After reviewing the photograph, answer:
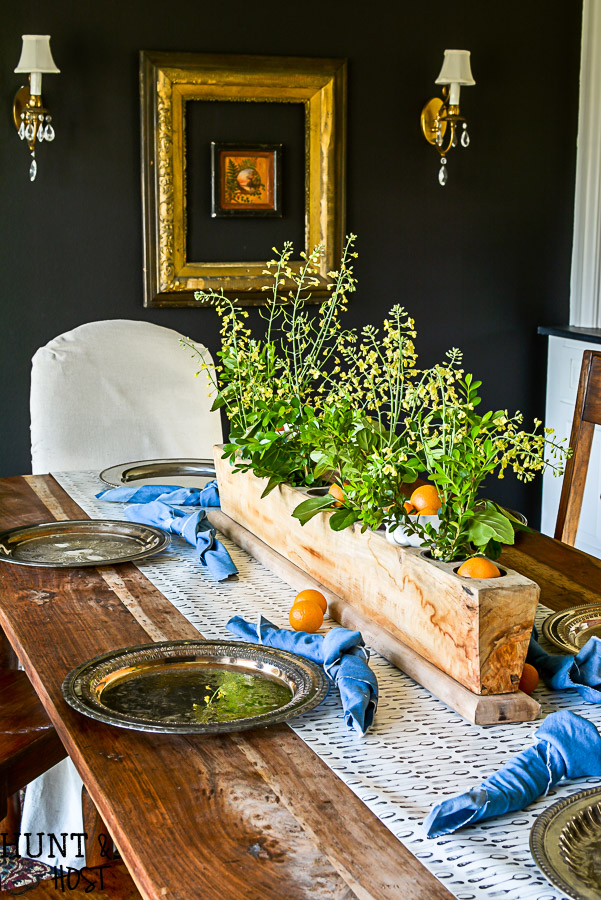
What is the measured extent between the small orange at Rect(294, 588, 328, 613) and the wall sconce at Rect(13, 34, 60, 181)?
2.72 meters

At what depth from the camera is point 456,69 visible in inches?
152

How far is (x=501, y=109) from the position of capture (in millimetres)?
4246

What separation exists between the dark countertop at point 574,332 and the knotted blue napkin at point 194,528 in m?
2.56

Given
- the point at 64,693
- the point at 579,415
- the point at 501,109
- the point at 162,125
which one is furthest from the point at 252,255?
the point at 64,693

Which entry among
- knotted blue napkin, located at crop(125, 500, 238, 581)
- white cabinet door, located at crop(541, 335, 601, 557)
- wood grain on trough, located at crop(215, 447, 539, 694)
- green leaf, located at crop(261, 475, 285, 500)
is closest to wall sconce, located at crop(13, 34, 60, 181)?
knotted blue napkin, located at crop(125, 500, 238, 581)

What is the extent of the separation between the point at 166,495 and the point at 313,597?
76cm

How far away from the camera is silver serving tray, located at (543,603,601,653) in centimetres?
125

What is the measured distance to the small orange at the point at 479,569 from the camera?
1.10 m

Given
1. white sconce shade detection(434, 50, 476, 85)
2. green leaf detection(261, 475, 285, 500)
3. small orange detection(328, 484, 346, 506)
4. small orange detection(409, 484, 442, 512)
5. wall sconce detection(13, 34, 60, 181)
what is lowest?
green leaf detection(261, 475, 285, 500)

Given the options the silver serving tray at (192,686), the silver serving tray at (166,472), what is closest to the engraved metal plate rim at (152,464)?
the silver serving tray at (166,472)

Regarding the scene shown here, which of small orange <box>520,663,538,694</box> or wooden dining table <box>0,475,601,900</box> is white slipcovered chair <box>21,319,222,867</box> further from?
small orange <box>520,663,538,694</box>

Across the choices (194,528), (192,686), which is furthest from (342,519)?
(194,528)

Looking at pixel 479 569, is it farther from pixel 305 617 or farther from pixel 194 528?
pixel 194 528

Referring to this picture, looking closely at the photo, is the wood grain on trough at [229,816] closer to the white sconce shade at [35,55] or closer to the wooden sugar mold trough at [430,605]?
the wooden sugar mold trough at [430,605]
